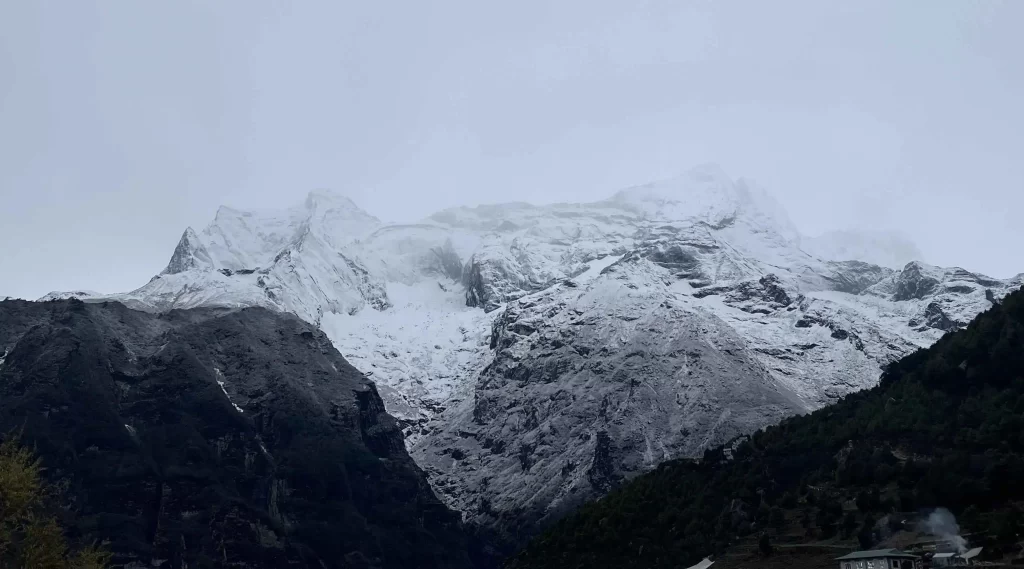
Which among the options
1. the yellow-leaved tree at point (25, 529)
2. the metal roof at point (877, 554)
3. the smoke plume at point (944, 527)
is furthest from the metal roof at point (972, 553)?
the yellow-leaved tree at point (25, 529)

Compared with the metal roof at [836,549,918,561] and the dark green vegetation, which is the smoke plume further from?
the metal roof at [836,549,918,561]

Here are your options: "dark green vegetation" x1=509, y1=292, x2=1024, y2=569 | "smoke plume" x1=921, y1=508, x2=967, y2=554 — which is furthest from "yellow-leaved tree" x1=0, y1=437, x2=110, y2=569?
"dark green vegetation" x1=509, y1=292, x2=1024, y2=569

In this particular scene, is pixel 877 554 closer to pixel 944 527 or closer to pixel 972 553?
pixel 972 553

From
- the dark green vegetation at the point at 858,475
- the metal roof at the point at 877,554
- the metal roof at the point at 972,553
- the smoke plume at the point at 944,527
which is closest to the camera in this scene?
the metal roof at the point at 972,553

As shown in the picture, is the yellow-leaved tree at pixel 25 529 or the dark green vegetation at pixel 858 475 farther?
the dark green vegetation at pixel 858 475

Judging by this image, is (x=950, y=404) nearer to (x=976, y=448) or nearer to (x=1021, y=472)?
(x=976, y=448)

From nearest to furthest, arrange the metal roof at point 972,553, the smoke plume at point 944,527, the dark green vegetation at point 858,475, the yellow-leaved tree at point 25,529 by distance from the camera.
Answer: the yellow-leaved tree at point 25,529
the metal roof at point 972,553
the smoke plume at point 944,527
the dark green vegetation at point 858,475

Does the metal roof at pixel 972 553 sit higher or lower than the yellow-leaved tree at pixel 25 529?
lower

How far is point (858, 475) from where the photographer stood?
15100 cm

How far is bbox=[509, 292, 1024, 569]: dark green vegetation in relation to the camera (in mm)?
136875

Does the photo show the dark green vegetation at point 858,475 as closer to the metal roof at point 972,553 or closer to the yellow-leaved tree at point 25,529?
the metal roof at point 972,553

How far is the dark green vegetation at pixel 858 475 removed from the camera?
13688 centimetres

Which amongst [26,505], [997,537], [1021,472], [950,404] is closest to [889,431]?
[950,404]

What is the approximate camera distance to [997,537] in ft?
378
